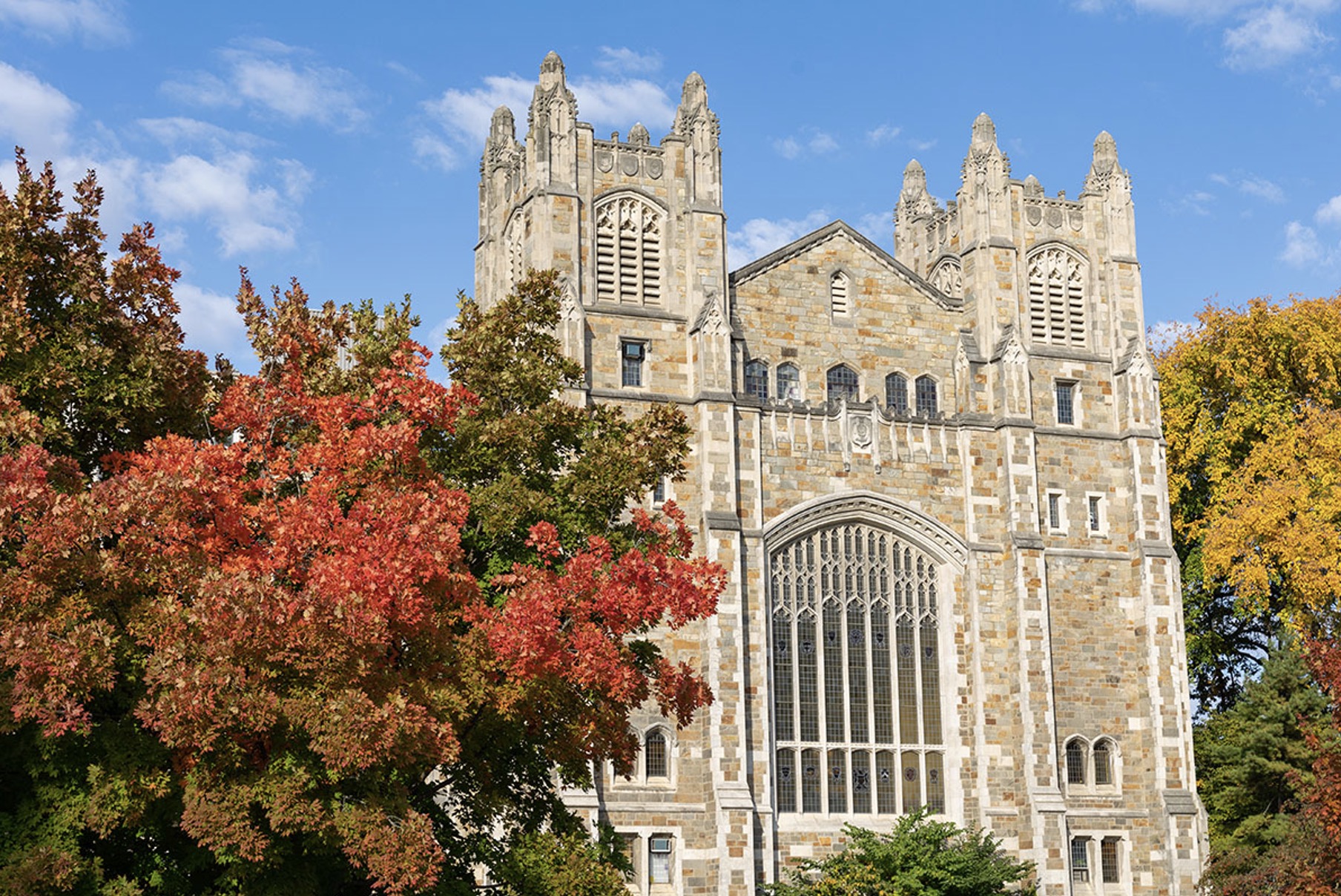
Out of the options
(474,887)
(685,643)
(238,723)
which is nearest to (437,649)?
(238,723)

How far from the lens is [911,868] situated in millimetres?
30938

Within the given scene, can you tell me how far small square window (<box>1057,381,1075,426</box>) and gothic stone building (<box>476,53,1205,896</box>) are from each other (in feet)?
0.21

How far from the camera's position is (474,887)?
20.4 m

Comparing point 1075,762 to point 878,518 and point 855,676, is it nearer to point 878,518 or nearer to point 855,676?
point 855,676

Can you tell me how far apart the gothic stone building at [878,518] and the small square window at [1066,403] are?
2.5 inches

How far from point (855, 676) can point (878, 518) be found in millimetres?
3662

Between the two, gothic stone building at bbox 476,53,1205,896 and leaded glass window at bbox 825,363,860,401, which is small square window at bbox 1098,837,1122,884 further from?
leaded glass window at bbox 825,363,860,401

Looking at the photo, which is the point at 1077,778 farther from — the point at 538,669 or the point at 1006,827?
the point at 538,669

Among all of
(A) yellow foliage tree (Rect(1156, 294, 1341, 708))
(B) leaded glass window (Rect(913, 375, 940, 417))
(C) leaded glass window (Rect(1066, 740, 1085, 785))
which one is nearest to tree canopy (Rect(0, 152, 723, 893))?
(B) leaded glass window (Rect(913, 375, 940, 417))

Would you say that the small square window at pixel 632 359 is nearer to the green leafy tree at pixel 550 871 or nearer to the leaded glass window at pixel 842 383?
the leaded glass window at pixel 842 383

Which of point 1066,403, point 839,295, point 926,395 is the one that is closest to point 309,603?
point 839,295

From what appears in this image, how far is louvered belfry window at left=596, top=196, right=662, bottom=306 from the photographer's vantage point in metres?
37.2

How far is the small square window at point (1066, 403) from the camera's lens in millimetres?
40375

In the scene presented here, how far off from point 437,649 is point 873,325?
23216mm
